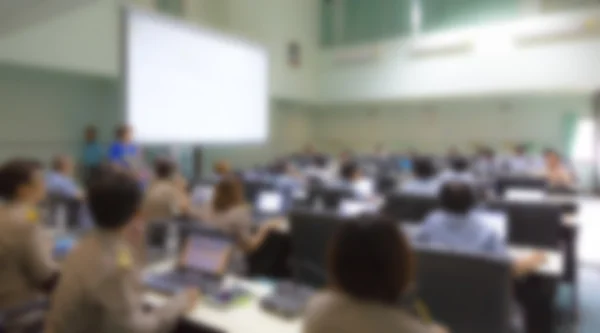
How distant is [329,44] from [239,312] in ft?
36.5

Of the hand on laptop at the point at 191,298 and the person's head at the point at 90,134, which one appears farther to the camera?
the person's head at the point at 90,134

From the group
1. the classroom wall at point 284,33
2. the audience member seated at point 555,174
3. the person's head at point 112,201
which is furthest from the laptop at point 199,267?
the classroom wall at point 284,33

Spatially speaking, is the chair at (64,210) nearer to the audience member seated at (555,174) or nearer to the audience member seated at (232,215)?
the audience member seated at (232,215)

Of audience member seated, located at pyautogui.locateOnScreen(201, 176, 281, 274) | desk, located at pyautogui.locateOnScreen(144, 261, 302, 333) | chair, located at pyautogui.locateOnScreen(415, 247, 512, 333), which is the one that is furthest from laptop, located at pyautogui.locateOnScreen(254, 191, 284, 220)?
chair, located at pyautogui.locateOnScreen(415, 247, 512, 333)

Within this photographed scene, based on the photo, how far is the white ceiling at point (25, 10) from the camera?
4.29 m

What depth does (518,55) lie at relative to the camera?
918 cm

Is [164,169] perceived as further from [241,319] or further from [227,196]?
[241,319]

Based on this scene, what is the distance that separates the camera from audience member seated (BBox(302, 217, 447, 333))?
1157 mm

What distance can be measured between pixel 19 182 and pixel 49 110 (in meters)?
5.73

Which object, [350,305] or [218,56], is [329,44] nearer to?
[218,56]

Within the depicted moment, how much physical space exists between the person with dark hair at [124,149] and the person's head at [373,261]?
14.9ft

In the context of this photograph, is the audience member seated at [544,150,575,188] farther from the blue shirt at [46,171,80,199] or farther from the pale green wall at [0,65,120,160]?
the pale green wall at [0,65,120,160]

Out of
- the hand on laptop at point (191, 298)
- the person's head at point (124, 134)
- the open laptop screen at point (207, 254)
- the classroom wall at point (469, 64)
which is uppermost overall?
the classroom wall at point (469, 64)

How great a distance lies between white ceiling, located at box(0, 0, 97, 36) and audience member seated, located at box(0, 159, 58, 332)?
2711 mm
